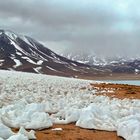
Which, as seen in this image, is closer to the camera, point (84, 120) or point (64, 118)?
point (84, 120)

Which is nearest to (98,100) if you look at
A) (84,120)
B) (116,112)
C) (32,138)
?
(116,112)

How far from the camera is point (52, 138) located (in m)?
7.43

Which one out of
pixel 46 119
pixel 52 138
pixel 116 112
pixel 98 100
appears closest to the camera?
pixel 52 138

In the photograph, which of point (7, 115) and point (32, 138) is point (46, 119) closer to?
point (7, 115)

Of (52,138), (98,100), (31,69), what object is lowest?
(52,138)

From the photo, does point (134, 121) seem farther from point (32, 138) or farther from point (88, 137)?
point (32, 138)

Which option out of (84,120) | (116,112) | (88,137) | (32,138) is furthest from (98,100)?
(32,138)

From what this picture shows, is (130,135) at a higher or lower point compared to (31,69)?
lower

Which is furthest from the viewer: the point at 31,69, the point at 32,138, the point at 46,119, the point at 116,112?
the point at 31,69

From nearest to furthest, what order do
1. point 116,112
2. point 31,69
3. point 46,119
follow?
point 46,119
point 116,112
point 31,69

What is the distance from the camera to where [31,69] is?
189500mm

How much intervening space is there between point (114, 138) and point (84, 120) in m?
1.16

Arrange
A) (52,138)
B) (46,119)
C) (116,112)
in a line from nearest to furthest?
(52,138) < (46,119) < (116,112)

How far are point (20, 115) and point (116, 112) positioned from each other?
2654 mm
